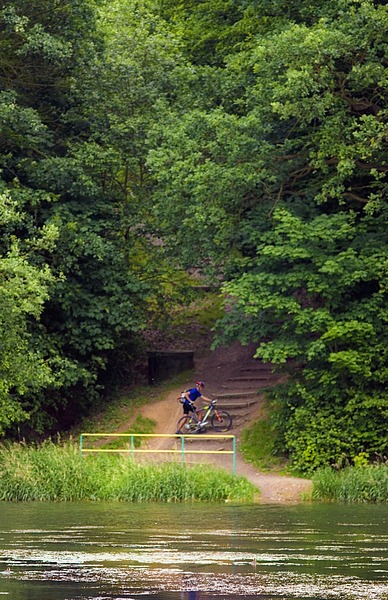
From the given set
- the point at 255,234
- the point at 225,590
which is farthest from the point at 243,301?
the point at 225,590

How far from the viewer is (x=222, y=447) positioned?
40000 millimetres

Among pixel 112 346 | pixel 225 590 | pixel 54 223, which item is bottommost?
pixel 225 590

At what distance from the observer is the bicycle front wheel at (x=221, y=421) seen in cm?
4128

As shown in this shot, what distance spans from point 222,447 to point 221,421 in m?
1.48

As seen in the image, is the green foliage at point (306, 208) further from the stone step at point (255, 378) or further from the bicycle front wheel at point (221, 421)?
the stone step at point (255, 378)

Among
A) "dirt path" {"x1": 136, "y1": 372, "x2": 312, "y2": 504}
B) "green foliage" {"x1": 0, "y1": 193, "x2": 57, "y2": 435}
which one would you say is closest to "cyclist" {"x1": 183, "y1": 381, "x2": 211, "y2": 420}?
"dirt path" {"x1": 136, "y1": 372, "x2": 312, "y2": 504}

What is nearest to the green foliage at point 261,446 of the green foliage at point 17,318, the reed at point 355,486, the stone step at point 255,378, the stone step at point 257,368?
the stone step at point 255,378

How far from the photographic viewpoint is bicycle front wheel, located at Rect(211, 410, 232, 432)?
4128cm

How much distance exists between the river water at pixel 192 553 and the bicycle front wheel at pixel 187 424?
36.7 ft

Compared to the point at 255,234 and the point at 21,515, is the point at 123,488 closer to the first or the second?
the point at 21,515

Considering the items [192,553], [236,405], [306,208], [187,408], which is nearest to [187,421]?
[187,408]

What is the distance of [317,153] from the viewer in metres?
35.2

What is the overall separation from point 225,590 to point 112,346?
2585 cm

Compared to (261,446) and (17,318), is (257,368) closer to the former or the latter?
(261,446)
